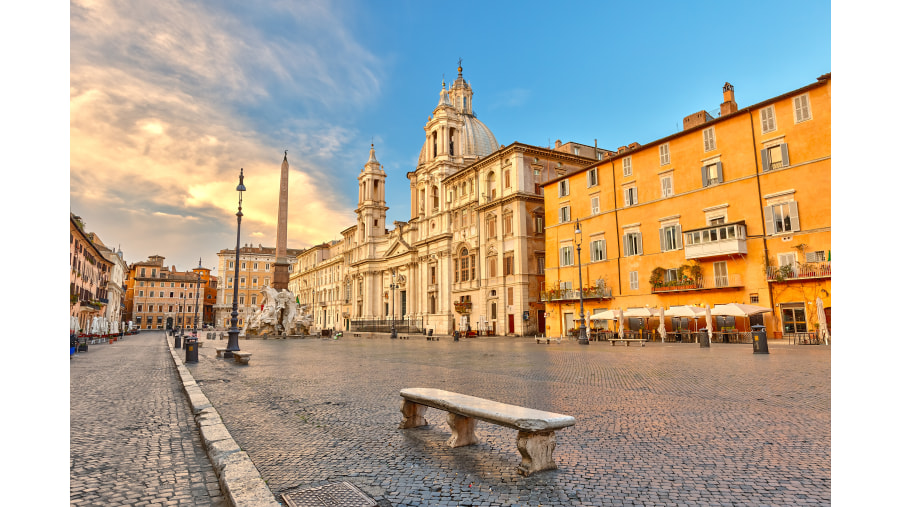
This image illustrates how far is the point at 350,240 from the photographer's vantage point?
256ft

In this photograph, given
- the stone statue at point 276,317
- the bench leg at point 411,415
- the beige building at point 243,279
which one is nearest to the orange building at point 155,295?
the beige building at point 243,279

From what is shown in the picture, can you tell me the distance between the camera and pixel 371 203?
71.5 meters

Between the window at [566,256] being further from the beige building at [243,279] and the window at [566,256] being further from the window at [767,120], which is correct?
the beige building at [243,279]

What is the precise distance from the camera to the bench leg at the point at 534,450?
3979 mm

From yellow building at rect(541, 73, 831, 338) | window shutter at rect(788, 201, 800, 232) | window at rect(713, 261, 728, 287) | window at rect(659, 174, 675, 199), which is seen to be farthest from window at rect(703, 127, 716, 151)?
window at rect(713, 261, 728, 287)

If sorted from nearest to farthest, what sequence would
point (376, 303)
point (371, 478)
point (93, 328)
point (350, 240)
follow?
1. point (371, 478)
2. point (93, 328)
3. point (376, 303)
4. point (350, 240)

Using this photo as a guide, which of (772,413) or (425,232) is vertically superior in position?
(425,232)

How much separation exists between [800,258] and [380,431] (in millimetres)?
25658

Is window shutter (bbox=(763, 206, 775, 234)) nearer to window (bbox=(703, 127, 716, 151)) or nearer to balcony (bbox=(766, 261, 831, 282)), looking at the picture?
balcony (bbox=(766, 261, 831, 282))

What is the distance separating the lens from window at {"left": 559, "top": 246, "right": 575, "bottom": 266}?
37.5m

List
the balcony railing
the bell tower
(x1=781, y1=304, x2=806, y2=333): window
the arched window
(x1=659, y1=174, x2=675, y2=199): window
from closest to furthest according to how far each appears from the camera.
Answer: (x1=781, y1=304, x2=806, y2=333): window, (x1=659, y1=174, x2=675, y2=199): window, the balcony railing, the arched window, the bell tower

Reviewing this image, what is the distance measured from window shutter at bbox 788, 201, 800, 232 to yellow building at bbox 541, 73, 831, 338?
5cm

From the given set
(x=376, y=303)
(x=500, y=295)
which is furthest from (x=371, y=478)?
(x=376, y=303)
